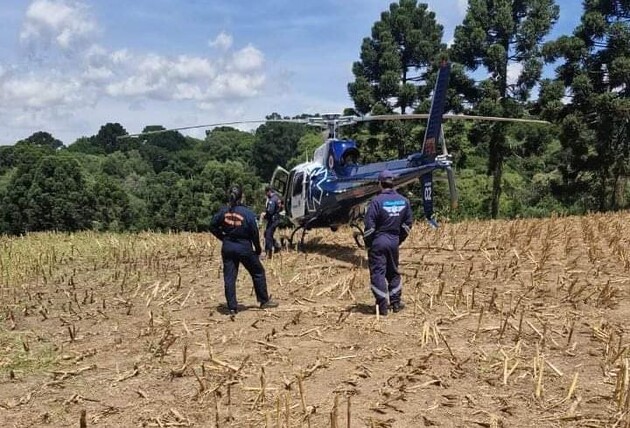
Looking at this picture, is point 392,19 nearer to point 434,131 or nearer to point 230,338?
point 434,131

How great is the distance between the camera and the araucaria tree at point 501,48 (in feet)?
115

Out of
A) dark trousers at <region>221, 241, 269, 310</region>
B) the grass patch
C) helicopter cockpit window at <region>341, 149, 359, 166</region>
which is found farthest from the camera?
helicopter cockpit window at <region>341, 149, 359, 166</region>

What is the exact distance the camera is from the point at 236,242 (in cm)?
999

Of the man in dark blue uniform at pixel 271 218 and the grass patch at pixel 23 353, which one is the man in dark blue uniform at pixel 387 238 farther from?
the man in dark blue uniform at pixel 271 218

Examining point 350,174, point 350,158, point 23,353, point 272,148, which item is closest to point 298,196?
point 350,158

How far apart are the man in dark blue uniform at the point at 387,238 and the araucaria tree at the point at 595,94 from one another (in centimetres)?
2556

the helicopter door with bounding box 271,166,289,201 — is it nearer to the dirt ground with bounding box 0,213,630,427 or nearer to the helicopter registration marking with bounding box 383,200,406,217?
the dirt ground with bounding box 0,213,630,427

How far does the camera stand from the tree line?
33.2m

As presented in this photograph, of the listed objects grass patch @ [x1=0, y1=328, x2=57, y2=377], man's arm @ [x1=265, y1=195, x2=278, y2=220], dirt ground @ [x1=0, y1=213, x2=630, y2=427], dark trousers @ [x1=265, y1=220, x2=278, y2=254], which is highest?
man's arm @ [x1=265, y1=195, x2=278, y2=220]

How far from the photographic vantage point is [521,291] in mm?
10477

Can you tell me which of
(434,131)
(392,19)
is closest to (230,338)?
(434,131)

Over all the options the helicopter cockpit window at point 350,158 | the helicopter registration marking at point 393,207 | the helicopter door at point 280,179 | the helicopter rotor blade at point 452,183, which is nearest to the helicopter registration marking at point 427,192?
the helicopter rotor blade at point 452,183

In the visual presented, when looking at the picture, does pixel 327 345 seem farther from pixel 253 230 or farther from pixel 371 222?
pixel 253 230

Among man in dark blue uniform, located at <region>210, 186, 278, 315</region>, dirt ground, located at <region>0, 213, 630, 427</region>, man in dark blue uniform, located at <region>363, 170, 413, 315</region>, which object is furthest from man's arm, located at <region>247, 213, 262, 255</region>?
man in dark blue uniform, located at <region>363, 170, 413, 315</region>
